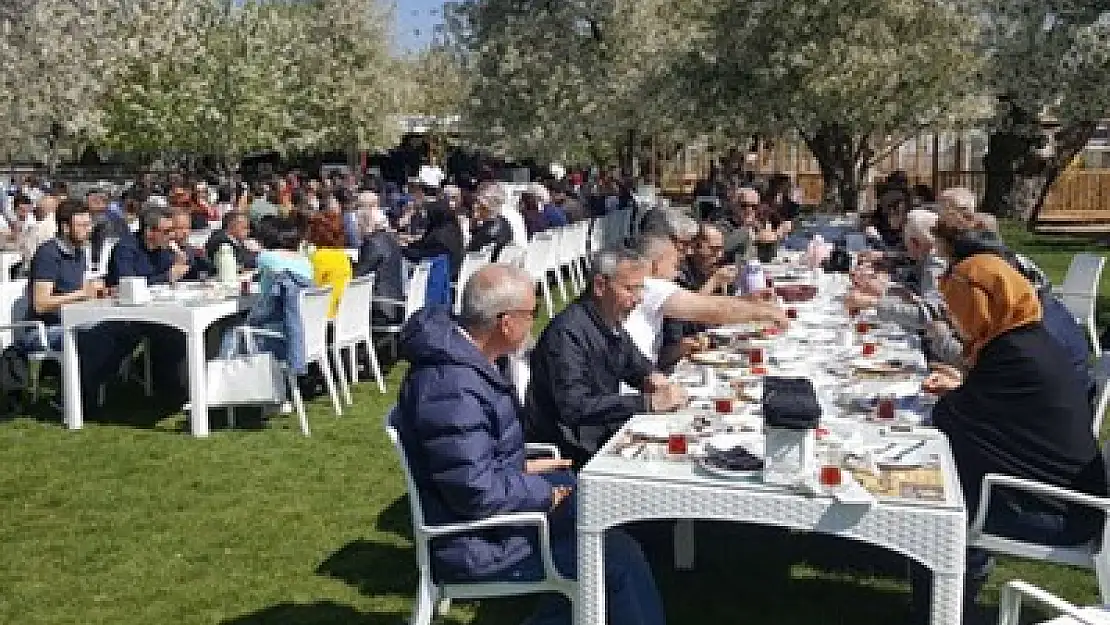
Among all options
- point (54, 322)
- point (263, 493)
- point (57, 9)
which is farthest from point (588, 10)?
point (263, 493)

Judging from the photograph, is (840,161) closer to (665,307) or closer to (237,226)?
(237,226)

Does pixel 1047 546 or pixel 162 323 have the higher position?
pixel 162 323

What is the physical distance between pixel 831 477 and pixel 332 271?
18.8 feet

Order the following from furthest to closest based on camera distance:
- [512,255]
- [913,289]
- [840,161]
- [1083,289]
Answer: [840,161]
[512,255]
[1083,289]
[913,289]

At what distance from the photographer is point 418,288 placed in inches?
366

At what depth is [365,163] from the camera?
4472 centimetres

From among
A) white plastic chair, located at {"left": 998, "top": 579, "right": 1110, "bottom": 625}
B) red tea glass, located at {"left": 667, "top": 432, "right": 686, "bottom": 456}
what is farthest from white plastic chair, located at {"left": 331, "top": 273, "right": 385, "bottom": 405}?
white plastic chair, located at {"left": 998, "top": 579, "right": 1110, "bottom": 625}

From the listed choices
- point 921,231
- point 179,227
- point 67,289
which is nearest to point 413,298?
point 179,227

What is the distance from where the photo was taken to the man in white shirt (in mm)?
5758

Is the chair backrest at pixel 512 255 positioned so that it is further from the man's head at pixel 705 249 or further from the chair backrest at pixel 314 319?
the man's head at pixel 705 249

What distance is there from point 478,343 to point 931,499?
1.49 metres

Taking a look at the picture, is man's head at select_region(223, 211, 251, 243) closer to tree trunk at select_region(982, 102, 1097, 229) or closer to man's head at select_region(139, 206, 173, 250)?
man's head at select_region(139, 206, 173, 250)

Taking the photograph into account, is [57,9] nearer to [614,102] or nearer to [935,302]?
[614,102]

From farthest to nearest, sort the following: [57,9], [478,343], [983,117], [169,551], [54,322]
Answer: [57,9] < [983,117] < [54,322] < [169,551] < [478,343]
